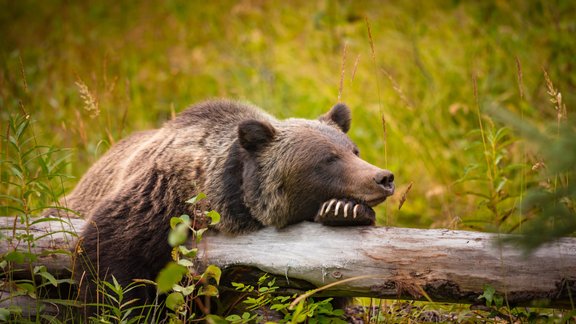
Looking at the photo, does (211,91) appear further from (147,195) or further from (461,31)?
(147,195)

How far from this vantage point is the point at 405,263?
3393 mm

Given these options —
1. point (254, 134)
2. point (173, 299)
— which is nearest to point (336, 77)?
point (254, 134)

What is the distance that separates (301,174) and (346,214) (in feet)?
1.85

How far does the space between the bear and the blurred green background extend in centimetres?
71

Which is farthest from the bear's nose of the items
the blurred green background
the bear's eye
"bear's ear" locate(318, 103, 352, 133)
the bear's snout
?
"bear's ear" locate(318, 103, 352, 133)

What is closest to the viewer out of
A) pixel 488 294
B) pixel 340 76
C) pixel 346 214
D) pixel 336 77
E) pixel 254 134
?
pixel 488 294

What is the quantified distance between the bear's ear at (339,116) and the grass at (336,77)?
0.30 meters

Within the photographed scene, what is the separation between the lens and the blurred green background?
6031mm

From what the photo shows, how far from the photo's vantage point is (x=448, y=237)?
339 centimetres

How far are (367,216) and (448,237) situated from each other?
55 cm

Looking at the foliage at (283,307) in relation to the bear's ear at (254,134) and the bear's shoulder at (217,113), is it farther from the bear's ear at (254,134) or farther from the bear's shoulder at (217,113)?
the bear's shoulder at (217,113)

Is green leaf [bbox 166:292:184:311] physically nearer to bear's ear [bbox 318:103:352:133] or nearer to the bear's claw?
the bear's claw

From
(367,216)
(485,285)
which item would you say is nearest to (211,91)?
(367,216)

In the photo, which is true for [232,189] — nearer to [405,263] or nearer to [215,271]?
[215,271]
